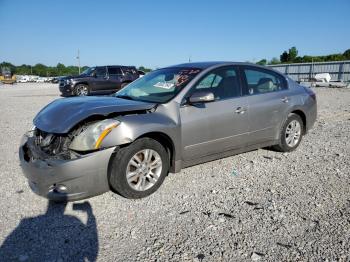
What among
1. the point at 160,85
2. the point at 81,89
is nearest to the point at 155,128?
the point at 160,85

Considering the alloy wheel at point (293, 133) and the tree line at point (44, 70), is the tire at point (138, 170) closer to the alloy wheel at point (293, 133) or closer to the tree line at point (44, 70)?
the alloy wheel at point (293, 133)

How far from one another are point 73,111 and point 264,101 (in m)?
2.89

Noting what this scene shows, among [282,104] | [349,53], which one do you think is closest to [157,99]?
[282,104]

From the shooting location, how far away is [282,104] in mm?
5086

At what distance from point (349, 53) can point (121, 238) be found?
67828mm

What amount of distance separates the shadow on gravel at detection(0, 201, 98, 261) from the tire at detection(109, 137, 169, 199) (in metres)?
0.46

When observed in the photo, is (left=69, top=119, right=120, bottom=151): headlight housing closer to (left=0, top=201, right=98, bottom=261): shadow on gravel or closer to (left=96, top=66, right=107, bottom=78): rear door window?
(left=0, top=201, right=98, bottom=261): shadow on gravel

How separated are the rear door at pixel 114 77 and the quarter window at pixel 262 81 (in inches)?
514

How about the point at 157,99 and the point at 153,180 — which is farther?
→ the point at 157,99

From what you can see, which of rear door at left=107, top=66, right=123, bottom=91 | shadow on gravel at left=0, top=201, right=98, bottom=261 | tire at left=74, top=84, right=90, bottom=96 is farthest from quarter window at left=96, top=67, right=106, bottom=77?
shadow on gravel at left=0, top=201, right=98, bottom=261

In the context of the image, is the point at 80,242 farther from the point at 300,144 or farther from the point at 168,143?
the point at 300,144

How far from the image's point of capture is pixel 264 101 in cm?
482

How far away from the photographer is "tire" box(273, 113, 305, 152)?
5.26m

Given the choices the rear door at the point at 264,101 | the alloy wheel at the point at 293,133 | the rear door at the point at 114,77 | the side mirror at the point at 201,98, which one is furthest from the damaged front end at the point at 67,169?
the rear door at the point at 114,77
